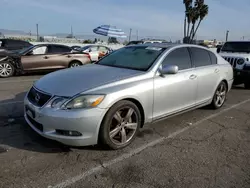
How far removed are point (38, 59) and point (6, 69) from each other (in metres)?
1.29

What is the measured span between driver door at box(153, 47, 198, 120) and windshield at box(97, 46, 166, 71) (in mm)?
232

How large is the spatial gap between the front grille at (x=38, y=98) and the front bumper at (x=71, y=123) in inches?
3.9

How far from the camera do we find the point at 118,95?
3.33 metres

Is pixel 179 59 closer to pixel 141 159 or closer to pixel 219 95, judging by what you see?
pixel 219 95

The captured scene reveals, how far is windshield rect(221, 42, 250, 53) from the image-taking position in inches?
369

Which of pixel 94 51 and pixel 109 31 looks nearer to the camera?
pixel 94 51

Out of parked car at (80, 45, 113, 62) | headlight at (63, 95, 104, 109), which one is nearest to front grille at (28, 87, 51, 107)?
headlight at (63, 95, 104, 109)

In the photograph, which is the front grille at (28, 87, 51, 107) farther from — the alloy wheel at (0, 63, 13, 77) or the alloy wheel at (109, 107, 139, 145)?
the alloy wheel at (0, 63, 13, 77)

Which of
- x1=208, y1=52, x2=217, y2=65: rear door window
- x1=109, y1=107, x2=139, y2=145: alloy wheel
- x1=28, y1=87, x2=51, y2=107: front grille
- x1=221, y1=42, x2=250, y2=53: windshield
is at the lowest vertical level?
x1=109, y1=107, x2=139, y2=145: alloy wheel

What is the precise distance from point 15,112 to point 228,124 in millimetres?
4253

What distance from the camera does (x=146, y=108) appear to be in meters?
3.75

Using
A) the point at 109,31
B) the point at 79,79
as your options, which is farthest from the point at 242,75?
the point at 109,31

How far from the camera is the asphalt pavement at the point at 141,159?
279 cm

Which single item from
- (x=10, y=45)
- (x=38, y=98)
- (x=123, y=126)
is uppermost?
(x=10, y=45)
